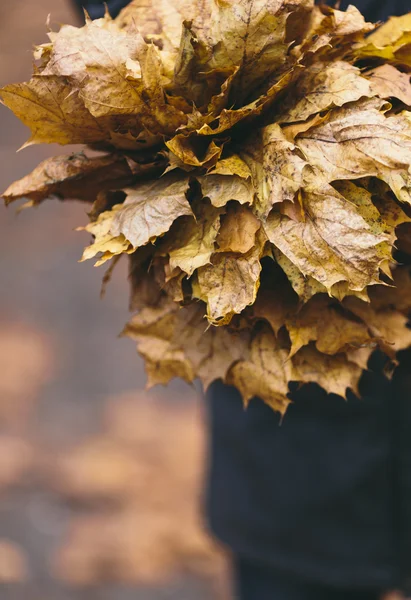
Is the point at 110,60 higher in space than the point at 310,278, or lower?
higher

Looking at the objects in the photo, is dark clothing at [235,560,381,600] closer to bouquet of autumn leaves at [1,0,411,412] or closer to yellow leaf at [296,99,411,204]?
bouquet of autumn leaves at [1,0,411,412]

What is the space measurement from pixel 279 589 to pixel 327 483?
194 millimetres

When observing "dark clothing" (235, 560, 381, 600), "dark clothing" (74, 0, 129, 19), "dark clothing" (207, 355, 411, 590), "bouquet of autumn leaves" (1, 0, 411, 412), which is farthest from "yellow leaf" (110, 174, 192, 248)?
"dark clothing" (235, 560, 381, 600)

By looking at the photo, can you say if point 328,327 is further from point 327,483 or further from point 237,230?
point 327,483

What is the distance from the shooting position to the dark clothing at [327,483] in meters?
0.90

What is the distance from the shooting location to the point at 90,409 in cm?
228

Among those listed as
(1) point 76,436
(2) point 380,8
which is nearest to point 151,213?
(2) point 380,8

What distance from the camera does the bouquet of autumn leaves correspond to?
473mm

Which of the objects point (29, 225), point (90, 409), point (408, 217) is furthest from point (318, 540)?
point (29, 225)

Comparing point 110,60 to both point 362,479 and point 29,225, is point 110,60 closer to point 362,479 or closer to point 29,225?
point 362,479

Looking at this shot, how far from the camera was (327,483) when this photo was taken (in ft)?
3.06

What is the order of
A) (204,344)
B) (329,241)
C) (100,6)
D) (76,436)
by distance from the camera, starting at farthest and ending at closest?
(76,436)
(100,6)
(204,344)
(329,241)

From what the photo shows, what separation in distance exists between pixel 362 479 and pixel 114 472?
1172 millimetres

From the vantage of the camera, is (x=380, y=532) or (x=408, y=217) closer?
(x=408, y=217)
